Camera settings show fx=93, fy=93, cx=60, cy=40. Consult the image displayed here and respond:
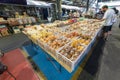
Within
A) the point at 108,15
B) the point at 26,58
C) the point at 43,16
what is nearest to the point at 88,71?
the point at 26,58

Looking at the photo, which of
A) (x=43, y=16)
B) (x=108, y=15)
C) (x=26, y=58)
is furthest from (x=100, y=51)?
(x=43, y=16)

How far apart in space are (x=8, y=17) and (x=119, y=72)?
7027 millimetres

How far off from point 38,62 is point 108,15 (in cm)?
353

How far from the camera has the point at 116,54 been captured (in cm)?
343

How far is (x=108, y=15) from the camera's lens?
4105 mm

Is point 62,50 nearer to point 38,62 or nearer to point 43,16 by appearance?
point 38,62

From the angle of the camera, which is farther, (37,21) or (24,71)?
(37,21)

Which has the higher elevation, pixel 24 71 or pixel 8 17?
pixel 8 17

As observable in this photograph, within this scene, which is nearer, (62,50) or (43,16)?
(62,50)

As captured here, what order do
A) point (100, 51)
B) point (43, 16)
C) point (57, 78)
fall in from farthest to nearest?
point (43, 16) → point (100, 51) → point (57, 78)

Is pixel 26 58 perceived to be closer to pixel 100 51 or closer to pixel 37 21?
pixel 100 51

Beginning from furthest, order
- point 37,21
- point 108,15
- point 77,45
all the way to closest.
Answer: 1. point 37,21
2. point 108,15
3. point 77,45

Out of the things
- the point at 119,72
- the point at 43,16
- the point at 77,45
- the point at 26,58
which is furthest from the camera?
the point at 43,16

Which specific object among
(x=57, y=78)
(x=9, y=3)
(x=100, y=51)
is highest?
(x=9, y=3)
